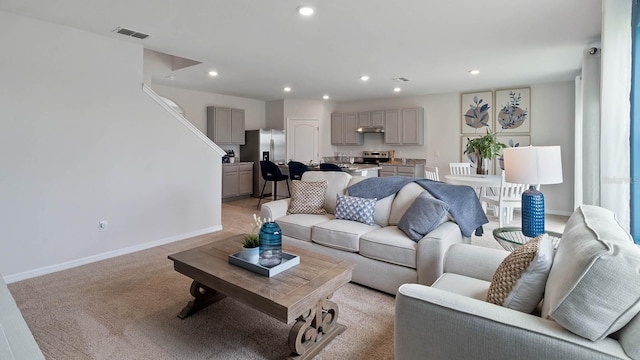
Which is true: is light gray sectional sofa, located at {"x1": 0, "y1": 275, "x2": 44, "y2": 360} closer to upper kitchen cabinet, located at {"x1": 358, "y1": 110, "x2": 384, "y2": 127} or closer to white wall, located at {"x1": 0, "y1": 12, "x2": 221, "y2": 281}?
white wall, located at {"x1": 0, "y1": 12, "x2": 221, "y2": 281}

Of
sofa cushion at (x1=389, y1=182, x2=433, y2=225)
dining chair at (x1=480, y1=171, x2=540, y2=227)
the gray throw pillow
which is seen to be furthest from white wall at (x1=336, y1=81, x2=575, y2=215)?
the gray throw pillow

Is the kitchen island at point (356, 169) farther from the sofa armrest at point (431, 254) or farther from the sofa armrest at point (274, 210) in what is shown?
the sofa armrest at point (431, 254)

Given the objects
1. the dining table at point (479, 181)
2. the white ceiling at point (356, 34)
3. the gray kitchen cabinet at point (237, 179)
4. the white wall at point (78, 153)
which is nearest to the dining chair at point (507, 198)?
the dining table at point (479, 181)

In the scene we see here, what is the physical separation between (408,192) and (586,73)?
2566mm

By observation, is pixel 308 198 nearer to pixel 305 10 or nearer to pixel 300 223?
pixel 300 223

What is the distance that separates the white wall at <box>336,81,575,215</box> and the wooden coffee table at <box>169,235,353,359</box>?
5.51 meters

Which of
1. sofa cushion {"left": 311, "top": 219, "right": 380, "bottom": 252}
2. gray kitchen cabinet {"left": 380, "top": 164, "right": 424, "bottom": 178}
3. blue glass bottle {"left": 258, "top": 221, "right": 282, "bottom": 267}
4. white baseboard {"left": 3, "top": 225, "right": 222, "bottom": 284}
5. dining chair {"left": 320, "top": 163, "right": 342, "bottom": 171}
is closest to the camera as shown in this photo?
blue glass bottle {"left": 258, "top": 221, "right": 282, "bottom": 267}

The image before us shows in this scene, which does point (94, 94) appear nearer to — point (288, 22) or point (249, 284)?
point (288, 22)

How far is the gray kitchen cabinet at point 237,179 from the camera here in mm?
7188

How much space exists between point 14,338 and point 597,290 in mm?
2025

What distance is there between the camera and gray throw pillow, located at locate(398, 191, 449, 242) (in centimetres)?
270

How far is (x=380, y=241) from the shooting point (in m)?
2.79

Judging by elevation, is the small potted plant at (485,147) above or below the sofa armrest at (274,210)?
above

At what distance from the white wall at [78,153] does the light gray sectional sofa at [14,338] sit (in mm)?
2119
